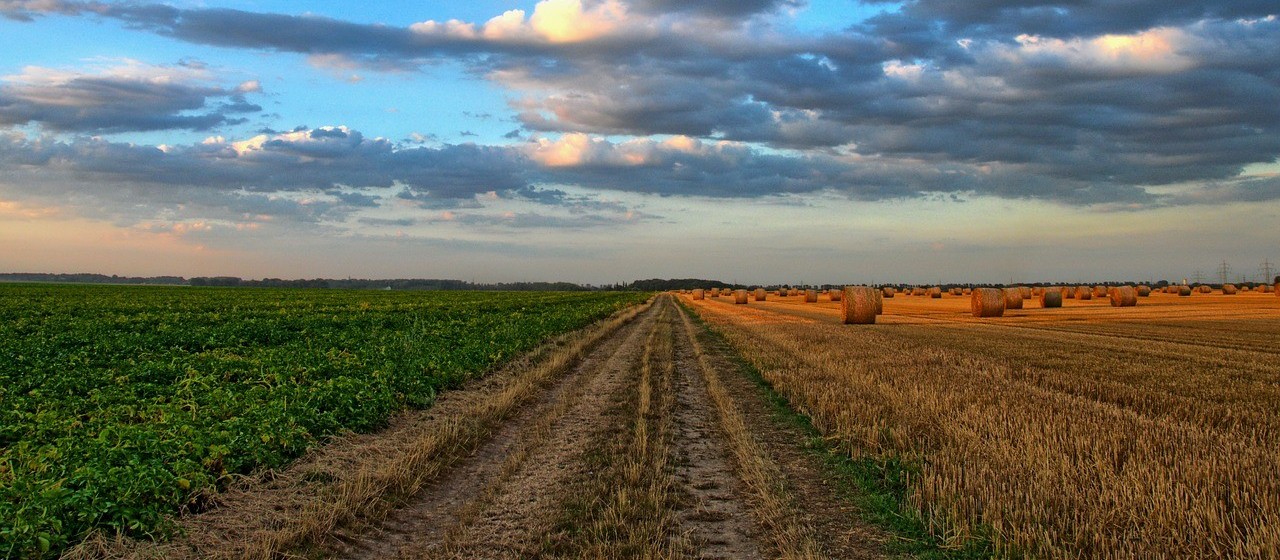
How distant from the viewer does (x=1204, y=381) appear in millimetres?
14422

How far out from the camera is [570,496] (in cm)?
783

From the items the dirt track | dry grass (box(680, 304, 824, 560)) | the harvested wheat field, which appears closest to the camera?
the harvested wheat field

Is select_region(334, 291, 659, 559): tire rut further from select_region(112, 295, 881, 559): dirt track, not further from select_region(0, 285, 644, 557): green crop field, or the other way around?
select_region(0, 285, 644, 557): green crop field

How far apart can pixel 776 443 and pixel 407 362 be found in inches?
379

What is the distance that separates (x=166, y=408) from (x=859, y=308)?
32.9 metres

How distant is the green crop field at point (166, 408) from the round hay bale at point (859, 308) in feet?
65.5

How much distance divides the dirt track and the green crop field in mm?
616

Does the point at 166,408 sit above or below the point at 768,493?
above

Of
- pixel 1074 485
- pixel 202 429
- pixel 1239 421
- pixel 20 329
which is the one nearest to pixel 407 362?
pixel 202 429

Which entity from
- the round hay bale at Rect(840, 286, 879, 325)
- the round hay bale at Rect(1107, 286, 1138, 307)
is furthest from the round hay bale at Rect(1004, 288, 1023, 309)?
the round hay bale at Rect(840, 286, 879, 325)

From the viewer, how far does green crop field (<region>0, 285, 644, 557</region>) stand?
22.1 ft

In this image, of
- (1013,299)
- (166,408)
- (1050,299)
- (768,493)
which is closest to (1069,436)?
(768,493)

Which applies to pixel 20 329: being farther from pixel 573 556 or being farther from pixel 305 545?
pixel 573 556

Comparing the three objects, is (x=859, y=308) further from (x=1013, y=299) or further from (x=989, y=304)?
(x=1013, y=299)
